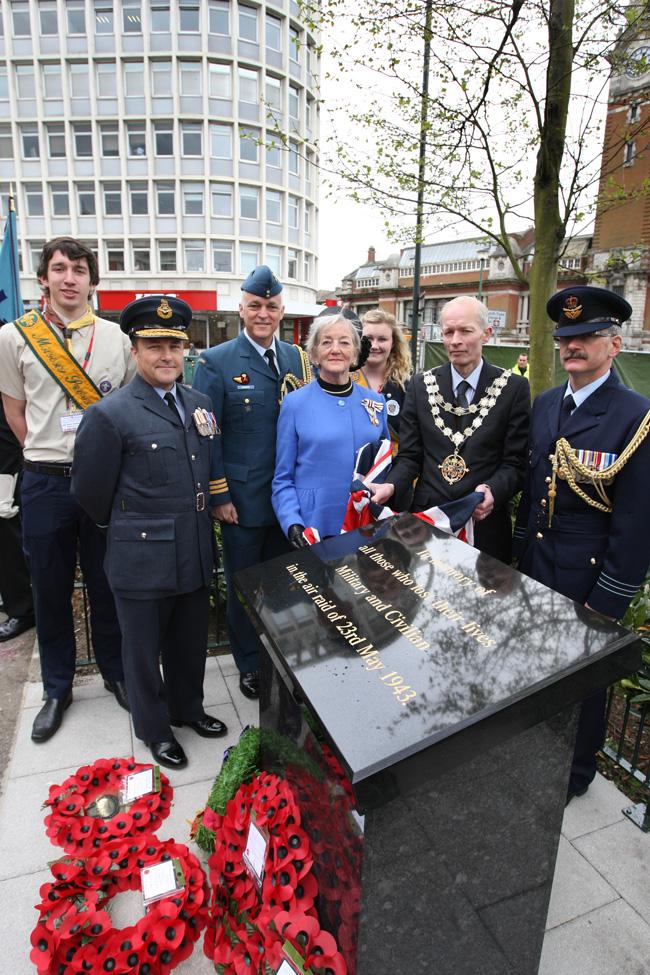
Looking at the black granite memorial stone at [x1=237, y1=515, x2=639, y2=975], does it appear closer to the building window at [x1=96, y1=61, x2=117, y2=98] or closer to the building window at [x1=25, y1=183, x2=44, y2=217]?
the building window at [x1=25, y1=183, x2=44, y2=217]

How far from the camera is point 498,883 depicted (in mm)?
1715

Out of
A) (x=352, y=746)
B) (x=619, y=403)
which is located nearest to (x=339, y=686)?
(x=352, y=746)

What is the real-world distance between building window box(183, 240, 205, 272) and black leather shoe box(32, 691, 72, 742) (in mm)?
35789

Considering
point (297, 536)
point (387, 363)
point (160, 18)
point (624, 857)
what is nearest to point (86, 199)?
point (160, 18)

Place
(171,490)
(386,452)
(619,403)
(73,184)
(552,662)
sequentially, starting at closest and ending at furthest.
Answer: (552,662), (619,403), (171,490), (386,452), (73,184)

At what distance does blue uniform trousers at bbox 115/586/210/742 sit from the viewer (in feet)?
9.12

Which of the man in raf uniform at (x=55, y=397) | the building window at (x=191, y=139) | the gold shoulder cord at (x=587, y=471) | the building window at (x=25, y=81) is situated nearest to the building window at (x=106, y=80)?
the building window at (x=25, y=81)

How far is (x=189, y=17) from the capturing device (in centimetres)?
3362

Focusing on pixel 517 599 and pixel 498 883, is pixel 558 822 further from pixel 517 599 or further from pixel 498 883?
pixel 517 599

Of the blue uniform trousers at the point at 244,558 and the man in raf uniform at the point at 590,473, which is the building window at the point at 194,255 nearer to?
the blue uniform trousers at the point at 244,558

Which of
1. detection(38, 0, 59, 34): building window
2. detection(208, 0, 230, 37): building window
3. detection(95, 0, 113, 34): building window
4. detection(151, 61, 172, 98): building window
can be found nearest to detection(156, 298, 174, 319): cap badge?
detection(151, 61, 172, 98): building window

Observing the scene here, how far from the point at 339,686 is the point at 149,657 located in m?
1.58

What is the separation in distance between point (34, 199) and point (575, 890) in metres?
42.5

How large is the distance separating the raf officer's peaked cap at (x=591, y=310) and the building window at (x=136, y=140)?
39.4m
